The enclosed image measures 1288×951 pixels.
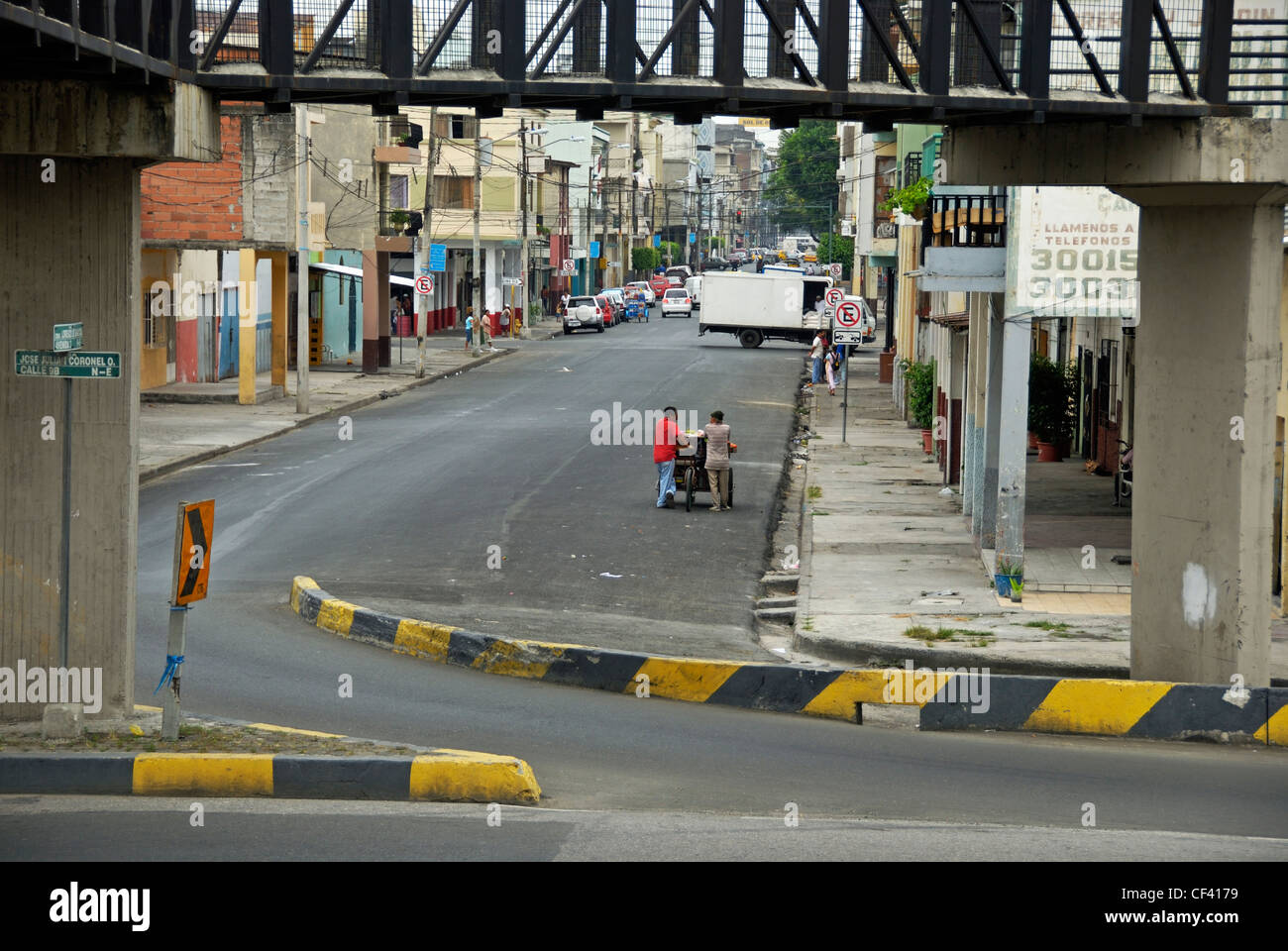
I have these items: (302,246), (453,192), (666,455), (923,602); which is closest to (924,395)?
(666,455)

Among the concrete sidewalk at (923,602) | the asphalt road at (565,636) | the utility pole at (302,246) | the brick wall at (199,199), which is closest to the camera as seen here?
the asphalt road at (565,636)

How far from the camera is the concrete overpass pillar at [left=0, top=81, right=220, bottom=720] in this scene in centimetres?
1051

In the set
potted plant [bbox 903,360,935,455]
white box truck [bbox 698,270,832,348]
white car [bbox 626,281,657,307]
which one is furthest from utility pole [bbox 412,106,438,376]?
white car [bbox 626,281,657,307]

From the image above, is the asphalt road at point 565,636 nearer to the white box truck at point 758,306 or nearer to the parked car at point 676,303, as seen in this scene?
the white box truck at point 758,306

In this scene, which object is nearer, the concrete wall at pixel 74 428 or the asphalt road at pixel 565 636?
the asphalt road at pixel 565 636

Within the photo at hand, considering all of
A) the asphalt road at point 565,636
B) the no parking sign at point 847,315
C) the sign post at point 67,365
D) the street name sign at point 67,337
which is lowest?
the asphalt road at point 565,636

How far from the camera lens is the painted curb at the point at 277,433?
87.4 feet

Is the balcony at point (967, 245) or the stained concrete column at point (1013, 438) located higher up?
the balcony at point (967, 245)

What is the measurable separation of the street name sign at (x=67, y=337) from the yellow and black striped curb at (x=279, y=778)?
8.12 ft

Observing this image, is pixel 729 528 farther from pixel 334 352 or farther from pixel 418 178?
pixel 418 178

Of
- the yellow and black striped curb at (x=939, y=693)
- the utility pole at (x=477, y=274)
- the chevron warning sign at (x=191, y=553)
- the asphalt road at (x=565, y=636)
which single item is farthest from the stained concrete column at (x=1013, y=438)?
the utility pole at (x=477, y=274)

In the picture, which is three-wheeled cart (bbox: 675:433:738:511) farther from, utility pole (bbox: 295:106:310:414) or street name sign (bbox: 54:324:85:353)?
utility pole (bbox: 295:106:310:414)

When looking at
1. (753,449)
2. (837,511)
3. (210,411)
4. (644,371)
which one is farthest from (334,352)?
(837,511)

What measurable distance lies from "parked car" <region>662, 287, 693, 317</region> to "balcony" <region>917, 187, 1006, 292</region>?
7176 cm
